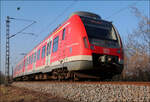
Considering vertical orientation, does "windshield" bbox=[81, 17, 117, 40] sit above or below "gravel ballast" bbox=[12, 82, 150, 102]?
above

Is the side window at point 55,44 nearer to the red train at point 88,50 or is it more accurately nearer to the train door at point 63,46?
the red train at point 88,50

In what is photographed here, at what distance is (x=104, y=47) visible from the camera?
7.73 meters

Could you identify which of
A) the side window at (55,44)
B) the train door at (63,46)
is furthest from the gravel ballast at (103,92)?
the side window at (55,44)

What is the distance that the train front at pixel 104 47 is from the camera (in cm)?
750

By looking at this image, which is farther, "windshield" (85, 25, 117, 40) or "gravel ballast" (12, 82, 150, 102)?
"windshield" (85, 25, 117, 40)

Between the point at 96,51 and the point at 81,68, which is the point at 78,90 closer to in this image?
the point at 81,68

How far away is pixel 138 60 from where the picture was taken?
1648 cm

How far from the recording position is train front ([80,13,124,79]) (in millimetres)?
7496

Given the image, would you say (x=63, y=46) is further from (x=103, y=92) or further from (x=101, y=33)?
(x=103, y=92)

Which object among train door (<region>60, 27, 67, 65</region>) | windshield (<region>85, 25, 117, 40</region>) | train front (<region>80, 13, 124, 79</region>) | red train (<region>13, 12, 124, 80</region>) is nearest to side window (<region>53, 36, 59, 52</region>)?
red train (<region>13, 12, 124, 80</region>)

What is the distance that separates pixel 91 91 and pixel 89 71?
7.42 ft

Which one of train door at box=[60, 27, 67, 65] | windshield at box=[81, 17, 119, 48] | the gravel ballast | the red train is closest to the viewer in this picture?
the gravel ballast

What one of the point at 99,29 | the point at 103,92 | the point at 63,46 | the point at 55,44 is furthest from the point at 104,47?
the point at 55,44

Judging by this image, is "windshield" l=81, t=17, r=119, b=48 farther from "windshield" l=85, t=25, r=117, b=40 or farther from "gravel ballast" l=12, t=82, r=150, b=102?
"gravel ballast" l=12, t=82, r=150, b=102
